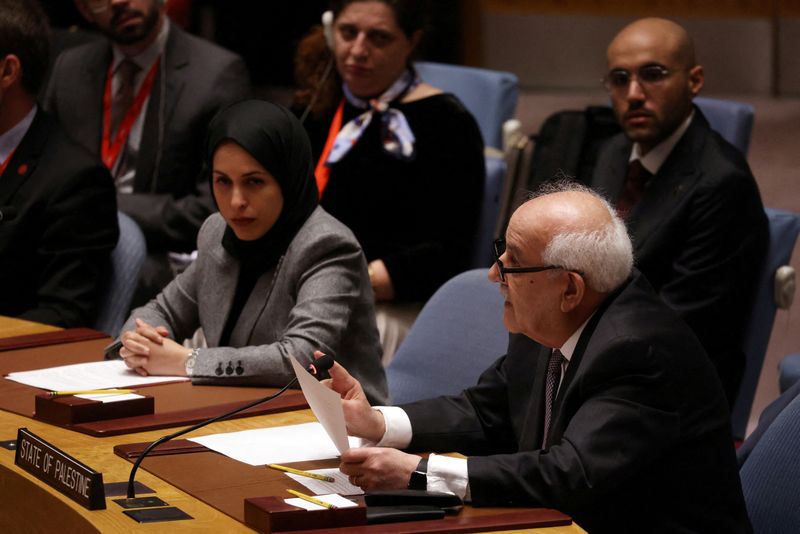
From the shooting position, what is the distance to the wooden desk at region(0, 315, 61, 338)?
353 cm

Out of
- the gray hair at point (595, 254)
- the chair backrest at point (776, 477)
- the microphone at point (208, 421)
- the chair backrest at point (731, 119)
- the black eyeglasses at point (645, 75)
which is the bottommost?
the chair backrest at point (776, 477)

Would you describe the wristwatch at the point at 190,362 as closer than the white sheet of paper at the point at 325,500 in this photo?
No

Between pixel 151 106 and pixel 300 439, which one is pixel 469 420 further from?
pixel 151 106

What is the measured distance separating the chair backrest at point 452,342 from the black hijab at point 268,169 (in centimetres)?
47

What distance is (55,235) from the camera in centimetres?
391

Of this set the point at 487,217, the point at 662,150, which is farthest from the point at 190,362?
the point at 662,150

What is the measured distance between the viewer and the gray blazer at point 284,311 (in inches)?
122

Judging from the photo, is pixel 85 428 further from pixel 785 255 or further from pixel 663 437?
pixel 785 255

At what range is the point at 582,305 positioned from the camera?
8.30 ft

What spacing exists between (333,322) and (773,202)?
4607 mm

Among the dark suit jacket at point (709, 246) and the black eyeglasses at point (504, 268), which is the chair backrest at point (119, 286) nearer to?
the dark suit jacket at point (709, 246)

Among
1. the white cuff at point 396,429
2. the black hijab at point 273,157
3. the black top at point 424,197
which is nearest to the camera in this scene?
the white cuff at point 396,429

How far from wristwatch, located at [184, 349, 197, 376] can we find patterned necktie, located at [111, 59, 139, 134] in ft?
7.25

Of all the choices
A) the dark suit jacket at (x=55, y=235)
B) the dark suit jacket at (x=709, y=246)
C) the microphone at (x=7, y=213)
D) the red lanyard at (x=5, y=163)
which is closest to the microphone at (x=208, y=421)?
the dark suit jacket at (x=55, y=235)
